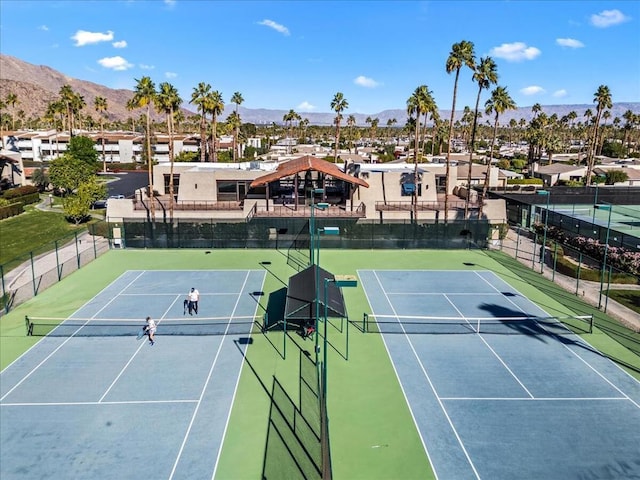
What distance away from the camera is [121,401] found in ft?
58.5

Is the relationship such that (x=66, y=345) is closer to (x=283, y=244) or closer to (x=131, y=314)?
(x=131, y=314)

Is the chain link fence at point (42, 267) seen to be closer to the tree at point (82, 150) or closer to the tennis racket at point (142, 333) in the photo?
the tennis racket at point (142, 333)

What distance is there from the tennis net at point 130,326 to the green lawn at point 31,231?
16.1m

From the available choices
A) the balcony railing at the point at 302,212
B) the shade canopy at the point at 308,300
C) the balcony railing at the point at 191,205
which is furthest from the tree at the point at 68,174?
the shade canopy at the point at 308,300

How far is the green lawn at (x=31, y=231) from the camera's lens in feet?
132

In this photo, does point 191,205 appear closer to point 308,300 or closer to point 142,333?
point 142,333

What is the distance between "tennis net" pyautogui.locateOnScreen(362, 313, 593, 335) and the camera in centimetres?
2447

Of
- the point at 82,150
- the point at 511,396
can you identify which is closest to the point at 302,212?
the point at 511,396

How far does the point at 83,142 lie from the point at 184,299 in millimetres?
61618

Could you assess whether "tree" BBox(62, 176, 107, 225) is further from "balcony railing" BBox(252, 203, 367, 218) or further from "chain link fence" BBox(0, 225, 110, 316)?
"balcony railing" BBox(252, 203, 367, 218)

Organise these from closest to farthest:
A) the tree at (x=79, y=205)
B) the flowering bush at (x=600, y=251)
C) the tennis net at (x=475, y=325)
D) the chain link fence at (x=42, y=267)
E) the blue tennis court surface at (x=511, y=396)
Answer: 1. the blue tennis court surface at (x=511, y=396)
2. the tennis net at (x=475, y=325)
3. the chain link fence at (x=42, y=267)
4. the flowering bush at (x=600, y=251)
5. the tree at (x=79, y=205)

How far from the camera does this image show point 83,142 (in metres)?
78.8

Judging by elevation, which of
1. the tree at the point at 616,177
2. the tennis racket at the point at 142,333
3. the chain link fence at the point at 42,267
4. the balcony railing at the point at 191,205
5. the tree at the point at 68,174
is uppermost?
the tree at the point at 616,177

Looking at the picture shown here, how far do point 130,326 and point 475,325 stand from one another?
698 inches
